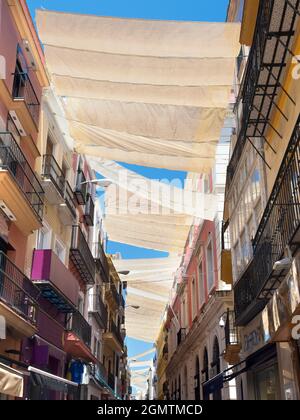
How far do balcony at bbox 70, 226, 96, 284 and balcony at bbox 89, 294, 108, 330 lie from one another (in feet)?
7.32

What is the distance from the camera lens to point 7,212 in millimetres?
11391

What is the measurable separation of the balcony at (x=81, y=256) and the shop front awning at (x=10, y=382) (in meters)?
9.05

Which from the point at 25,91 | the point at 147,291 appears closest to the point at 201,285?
the point at 25,91

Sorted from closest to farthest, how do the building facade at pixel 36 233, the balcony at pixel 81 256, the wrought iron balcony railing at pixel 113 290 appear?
the building facade at pixel 36 233
the balcony at pixel 81 256
the wrought iron balcony railing at pixel 113 290

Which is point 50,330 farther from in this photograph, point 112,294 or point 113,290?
point 113,290

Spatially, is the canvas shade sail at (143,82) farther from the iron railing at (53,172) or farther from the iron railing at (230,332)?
the iron railing at (230,332)


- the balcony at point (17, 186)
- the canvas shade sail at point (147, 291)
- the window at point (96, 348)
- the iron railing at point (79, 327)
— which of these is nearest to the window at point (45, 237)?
the balcony at point (17, 186)

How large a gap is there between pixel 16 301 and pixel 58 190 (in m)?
4.78

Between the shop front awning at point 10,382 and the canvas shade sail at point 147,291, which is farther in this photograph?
the canvas shade sail at point 147,291

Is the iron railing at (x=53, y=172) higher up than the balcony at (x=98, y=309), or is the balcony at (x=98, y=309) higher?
the iron railing at (x=53, y=172)

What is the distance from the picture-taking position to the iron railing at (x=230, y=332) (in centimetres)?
1326

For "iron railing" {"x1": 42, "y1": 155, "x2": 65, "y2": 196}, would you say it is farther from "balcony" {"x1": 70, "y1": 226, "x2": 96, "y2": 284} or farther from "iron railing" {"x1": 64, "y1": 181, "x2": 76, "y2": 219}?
"balcony" {"x1": 70, "y1": 226, "x2": 96, "y2": 284}

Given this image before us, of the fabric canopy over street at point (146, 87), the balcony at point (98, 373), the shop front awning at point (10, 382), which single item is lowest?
the shop front awning at point (10, 382)

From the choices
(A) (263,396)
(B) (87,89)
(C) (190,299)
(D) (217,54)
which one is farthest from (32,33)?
(C) (190,299)
